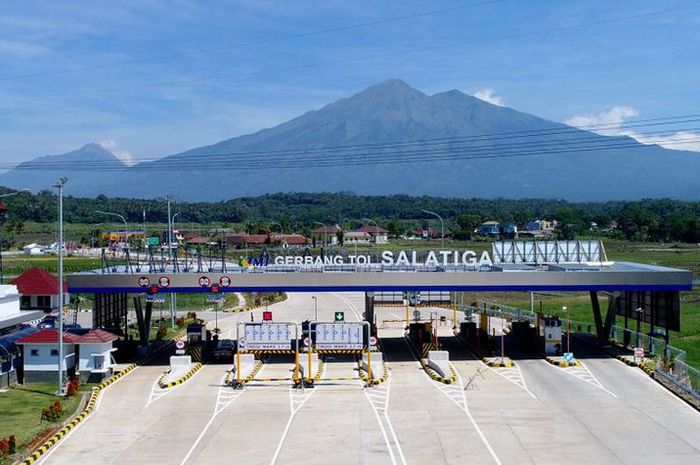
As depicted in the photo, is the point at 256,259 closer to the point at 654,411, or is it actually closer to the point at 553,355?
the point at 553,355

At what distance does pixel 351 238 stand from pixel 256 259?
12962 centimetres

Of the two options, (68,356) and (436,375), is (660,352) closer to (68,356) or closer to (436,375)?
(436,375)

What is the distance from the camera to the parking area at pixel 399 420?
30203 millimetres

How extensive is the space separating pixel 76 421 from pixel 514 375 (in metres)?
22.8

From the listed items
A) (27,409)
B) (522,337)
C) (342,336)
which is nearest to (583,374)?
(342,336)

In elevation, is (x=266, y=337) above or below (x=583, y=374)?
above

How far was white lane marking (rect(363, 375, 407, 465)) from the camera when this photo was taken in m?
30.2

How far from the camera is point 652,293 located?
51.8m

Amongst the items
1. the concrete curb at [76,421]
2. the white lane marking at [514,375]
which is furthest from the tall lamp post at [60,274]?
the white lane marking at [514,375]

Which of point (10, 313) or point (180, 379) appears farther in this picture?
point (10, 313)

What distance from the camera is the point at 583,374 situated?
44875 mm

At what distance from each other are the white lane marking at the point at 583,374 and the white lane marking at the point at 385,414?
10.1 metres

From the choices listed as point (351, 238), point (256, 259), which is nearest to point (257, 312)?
Result: point (256, 259)

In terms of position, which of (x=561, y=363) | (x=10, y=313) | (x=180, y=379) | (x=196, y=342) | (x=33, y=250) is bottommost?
(x=180, y=379)
